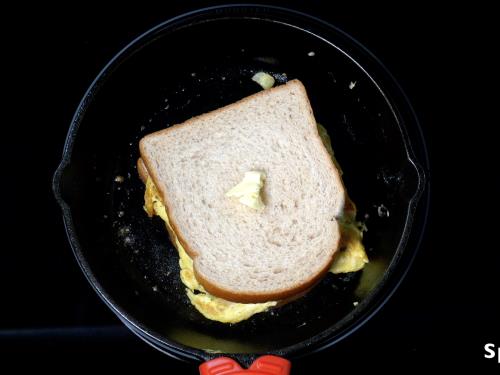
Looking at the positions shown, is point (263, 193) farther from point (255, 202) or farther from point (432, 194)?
point (432, 194)

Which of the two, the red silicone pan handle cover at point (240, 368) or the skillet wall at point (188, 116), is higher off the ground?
the skillet wall at point (188, 116)

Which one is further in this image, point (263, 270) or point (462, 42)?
point (462, 42)

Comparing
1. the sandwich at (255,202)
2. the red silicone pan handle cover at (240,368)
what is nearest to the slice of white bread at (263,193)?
the sandwich at (255,202)

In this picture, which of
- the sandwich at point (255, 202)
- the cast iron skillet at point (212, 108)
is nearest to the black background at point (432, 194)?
the cast iron skillet at point (212, 108)

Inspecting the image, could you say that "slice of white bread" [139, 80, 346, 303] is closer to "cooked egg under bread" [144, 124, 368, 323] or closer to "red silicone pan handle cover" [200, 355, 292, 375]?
"cooked egg under bread" [144, 124, 368, 323]

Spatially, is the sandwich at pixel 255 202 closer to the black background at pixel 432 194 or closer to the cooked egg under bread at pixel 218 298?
the cooked egg under bread at pixel 218 298

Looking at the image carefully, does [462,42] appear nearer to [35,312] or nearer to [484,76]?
[484,76]

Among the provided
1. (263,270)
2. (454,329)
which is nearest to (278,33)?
(263,270)

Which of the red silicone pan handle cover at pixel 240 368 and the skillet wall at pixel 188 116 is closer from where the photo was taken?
the red silicone pan handle cover at pixel 240 368
